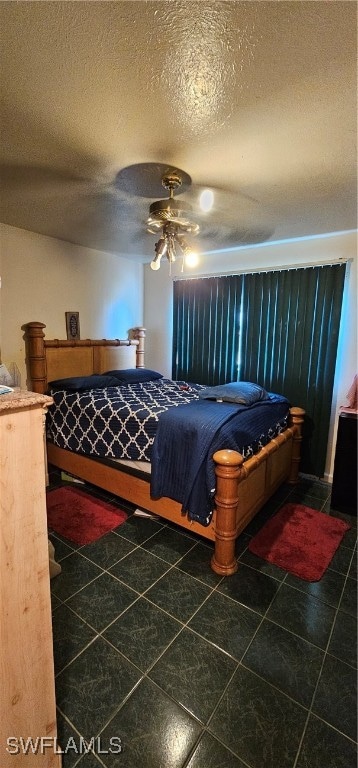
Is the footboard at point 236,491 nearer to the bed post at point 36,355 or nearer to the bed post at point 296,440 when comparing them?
the bed post at point 296,440

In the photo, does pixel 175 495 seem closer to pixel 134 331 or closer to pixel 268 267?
pixel 268 267

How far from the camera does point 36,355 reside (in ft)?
10.3

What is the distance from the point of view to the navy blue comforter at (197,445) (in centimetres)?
193

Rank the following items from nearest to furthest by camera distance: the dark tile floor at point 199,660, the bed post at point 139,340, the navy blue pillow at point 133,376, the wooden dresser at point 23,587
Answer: the wooden dresser at point 23,587 < the dark tile floor at point 199,660 < the navy blue pillow at point 133,376 < the bed post at point 139,340

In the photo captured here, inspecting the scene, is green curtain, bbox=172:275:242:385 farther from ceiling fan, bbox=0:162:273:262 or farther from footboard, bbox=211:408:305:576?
footboard, bbox=211:408:305:576

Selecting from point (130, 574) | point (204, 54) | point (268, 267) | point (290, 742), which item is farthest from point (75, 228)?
point (290, 742)

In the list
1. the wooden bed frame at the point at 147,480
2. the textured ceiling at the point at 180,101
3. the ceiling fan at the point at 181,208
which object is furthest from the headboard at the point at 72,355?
the ceiling fan at the point at 181,208

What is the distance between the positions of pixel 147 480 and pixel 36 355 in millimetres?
1723

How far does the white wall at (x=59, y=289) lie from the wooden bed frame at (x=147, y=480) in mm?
173

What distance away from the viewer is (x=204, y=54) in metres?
1.06

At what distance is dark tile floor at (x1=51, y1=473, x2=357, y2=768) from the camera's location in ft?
3.73

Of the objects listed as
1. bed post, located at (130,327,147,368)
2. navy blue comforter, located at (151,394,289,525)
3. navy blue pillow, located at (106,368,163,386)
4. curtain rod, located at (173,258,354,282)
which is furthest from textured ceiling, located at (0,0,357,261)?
bed post, located at (130,327,147,368)

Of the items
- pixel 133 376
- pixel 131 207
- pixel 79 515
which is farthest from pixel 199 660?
pixel 131 207

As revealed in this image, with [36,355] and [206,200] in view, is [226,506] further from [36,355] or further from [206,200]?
[36,355]
